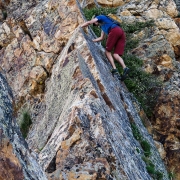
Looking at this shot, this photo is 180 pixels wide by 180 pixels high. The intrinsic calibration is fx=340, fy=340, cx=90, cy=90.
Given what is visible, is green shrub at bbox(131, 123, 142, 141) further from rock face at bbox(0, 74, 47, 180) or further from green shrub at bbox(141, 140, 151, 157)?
rock face at bbox(0, 74, 47, 180)

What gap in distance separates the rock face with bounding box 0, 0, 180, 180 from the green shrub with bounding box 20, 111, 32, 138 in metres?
0.21

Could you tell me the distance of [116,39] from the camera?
1094 centimetres

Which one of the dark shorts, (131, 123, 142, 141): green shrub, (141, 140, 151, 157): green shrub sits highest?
the dark shorts

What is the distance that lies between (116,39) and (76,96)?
4134 mm

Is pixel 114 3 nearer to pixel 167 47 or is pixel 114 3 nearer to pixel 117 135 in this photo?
pixel 167 47

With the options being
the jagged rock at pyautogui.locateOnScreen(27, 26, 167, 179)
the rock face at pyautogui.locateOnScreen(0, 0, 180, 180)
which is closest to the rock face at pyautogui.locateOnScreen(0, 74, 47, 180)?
the rock face at pyautogui.locateOnScreen(0, 0, 180, 180)

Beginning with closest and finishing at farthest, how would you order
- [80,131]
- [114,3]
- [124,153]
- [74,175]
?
1. [74,175]
2. [80,131]
3. [124,153]
4. [114,3]

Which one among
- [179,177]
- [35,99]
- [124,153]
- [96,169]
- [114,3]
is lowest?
[179,177]

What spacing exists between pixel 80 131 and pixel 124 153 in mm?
1164

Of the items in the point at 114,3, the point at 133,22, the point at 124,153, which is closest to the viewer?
the point at 124,153

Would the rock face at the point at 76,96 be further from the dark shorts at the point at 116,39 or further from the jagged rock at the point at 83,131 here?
the dark shorts at the point at 116,39

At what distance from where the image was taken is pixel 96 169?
18.0 feet

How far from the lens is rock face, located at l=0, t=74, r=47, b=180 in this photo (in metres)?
3.48

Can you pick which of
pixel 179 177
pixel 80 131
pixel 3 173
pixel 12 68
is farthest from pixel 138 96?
pixel 3 173
